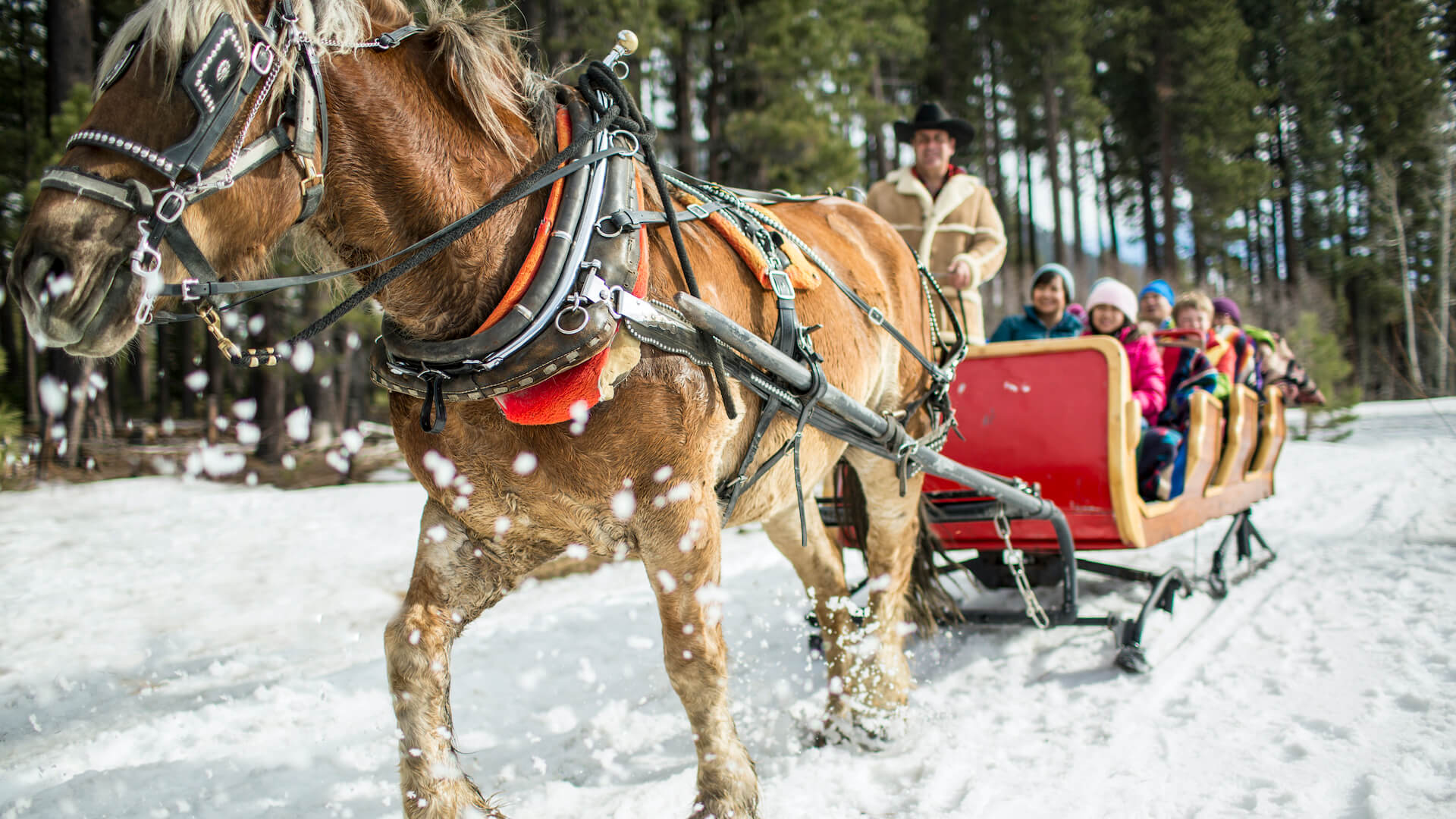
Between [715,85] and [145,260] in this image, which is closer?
[145,260]

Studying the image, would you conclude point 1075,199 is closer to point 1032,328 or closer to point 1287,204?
point 1287,204

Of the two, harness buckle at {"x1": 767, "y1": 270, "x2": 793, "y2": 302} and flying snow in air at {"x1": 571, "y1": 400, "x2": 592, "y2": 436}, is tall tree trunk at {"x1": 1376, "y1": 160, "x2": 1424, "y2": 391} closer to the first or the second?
harness buckle at {"x1": 767, "y1": 270, "x2": 793, "y2": 302}

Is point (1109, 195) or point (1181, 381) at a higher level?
point (1109, 195)

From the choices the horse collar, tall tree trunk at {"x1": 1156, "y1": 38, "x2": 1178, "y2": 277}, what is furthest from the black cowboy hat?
tall tree trunk at {"x1": 1156, "y1": 38, "x2": 1178, "y2": 277}

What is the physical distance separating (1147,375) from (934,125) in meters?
1.71

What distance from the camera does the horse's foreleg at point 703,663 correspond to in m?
2.02

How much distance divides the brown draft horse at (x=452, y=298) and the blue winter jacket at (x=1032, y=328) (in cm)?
285

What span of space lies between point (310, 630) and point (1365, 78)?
28531 millimetres

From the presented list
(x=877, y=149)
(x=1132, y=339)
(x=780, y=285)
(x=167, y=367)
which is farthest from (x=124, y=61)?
(x=877, y=149)

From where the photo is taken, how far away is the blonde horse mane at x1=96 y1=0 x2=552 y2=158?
1.38m

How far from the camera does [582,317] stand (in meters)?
1.70

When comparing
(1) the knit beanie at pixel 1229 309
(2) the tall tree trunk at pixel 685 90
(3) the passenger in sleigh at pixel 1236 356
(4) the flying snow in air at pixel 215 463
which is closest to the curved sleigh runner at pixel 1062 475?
(3) the passenger in sleigh at pixel 1236 356

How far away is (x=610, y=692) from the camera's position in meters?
3.57

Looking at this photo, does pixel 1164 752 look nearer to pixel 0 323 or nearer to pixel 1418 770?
pixel 1418 770
